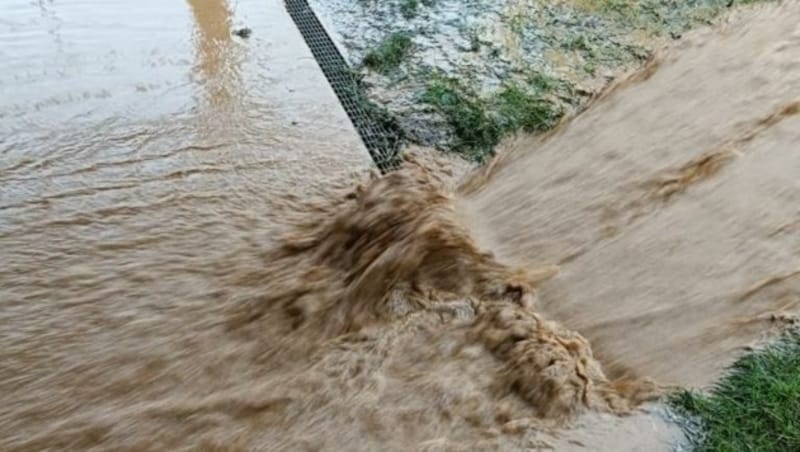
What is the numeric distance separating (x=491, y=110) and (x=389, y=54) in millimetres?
538

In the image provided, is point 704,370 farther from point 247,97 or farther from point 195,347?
point 247,97

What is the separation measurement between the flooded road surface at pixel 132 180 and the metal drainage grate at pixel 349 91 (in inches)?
1.9

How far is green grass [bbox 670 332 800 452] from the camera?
1.73 metres

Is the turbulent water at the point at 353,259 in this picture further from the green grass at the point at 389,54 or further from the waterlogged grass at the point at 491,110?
the green grass at the point at 389,54

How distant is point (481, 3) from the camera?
3.50 m

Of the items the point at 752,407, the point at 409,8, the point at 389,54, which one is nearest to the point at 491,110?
the point at 389,54

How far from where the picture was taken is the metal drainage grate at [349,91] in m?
2.74

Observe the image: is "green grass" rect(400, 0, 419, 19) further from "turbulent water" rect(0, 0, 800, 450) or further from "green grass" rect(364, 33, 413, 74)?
"turbulent water" rect(0, 0, 800, 450)

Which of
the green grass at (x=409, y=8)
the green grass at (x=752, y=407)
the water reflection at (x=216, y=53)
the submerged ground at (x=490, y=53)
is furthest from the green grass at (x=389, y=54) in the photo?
the green grass at (x=752, y=407)

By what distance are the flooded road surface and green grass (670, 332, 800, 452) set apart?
110cm

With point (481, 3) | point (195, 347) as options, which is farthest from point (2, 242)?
point (481, 3)

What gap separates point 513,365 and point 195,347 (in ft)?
2.72

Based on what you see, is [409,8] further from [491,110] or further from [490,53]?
[491,110]

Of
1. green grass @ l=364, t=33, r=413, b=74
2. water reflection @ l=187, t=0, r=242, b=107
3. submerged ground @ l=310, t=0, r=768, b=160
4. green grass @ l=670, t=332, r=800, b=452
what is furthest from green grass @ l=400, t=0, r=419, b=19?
green grass @ l=670, t=332, r=800, b=452
